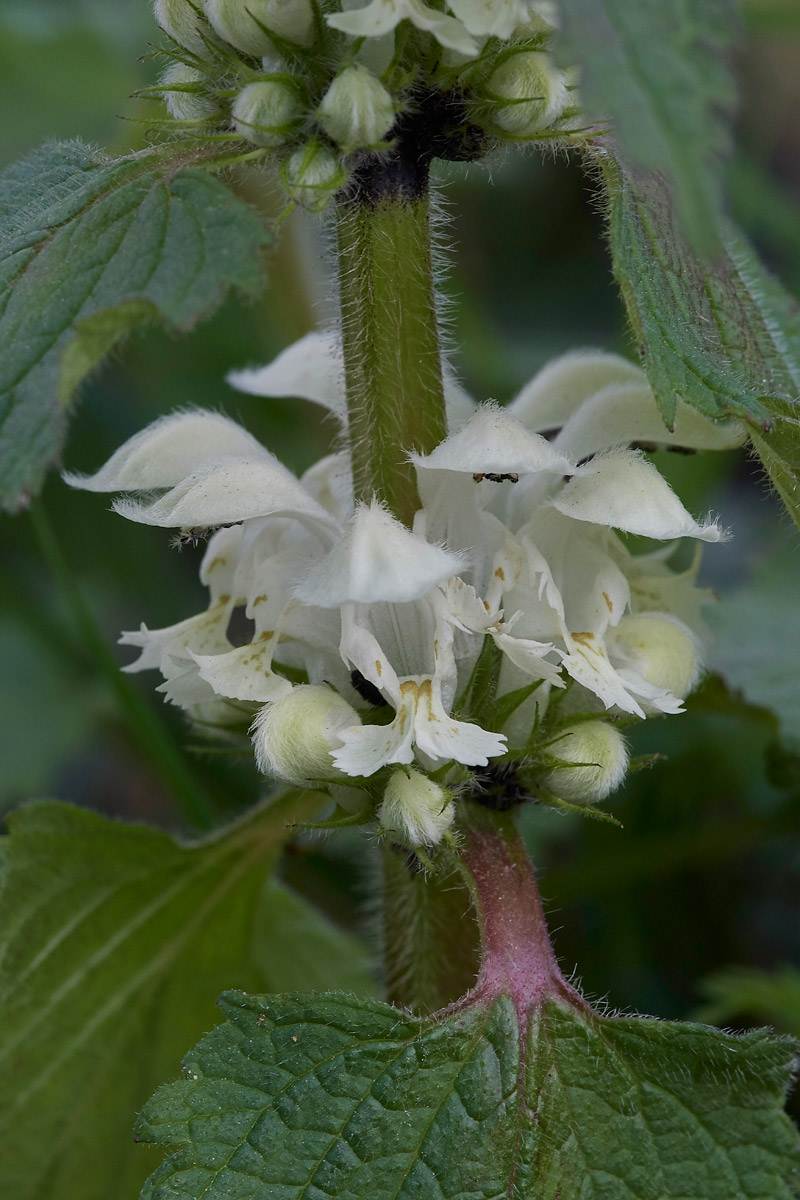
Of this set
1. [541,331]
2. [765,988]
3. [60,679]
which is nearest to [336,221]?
[765,988]

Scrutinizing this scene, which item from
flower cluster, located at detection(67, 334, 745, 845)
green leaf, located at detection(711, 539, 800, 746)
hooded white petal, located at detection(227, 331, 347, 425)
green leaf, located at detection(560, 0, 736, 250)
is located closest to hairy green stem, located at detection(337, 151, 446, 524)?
flower cluster, located at detection(67, 334, 745, 845)

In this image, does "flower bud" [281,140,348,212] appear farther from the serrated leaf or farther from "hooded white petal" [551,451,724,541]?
Result: "hooded white petal" [551,451,724,541]

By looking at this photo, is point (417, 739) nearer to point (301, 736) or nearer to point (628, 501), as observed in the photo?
point (301, 736)

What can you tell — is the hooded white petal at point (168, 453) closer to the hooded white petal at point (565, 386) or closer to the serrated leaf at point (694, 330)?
the hooded white petal at point (565, 386)

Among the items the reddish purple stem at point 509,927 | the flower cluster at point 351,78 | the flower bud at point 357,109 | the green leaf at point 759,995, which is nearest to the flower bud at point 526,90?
the flower cluster at point 351,78

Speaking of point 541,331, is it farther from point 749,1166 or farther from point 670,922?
point 749,1166
